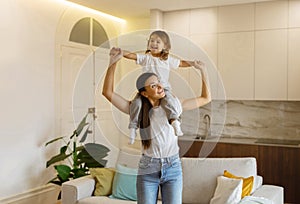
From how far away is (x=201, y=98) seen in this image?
3.97ft

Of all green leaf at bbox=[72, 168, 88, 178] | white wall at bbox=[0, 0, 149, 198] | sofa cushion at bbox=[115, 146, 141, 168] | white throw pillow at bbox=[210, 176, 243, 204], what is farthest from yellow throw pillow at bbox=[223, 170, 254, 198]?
white wall at bbox=[0, 0, 149, 198]

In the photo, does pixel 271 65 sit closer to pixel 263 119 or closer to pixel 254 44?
pixel 254 44

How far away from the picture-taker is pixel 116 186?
338cm

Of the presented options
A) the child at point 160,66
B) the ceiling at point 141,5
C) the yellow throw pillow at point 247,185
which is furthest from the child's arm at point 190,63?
the ceiling at point 141,5

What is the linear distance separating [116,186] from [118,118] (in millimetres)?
2284

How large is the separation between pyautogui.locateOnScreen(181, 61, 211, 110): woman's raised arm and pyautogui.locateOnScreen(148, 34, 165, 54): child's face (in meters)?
0.13

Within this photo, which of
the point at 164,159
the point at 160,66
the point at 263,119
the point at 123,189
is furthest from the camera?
the point at 263,119

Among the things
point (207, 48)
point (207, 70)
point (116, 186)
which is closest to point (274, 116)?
point (207, 48)

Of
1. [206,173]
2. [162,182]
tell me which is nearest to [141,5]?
[206,173]

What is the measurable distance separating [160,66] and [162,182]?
1.76ft

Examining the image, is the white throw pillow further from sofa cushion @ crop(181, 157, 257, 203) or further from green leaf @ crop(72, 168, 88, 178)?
green leaf @ crop(72, 168, 88, 178)

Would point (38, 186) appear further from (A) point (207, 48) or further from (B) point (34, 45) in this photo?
(A) point (207, 48)

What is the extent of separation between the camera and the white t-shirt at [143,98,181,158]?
3.80ft

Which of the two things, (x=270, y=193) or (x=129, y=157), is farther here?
(x=270, y=193)
